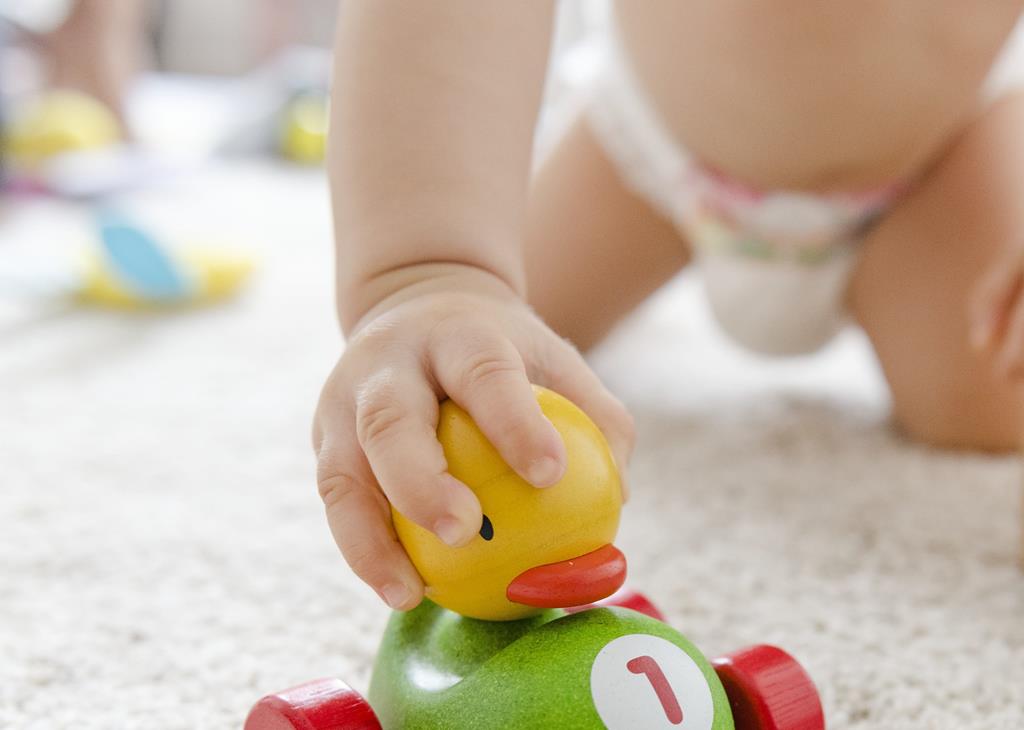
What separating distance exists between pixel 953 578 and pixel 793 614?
11cm

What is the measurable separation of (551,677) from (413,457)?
78mm

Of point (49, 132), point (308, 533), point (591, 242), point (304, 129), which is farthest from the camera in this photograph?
point (304, 129)

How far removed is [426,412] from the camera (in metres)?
0.36

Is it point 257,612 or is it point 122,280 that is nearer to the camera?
point 257,612

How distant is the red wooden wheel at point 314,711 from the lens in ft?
1.13

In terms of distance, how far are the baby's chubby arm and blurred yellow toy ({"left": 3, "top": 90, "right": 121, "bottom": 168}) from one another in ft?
3.96

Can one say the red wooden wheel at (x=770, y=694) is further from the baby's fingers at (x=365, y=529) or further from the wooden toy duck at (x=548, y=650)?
the baby's fingers at (x=365, y=529)

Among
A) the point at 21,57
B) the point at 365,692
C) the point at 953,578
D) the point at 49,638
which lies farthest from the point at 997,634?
the point at 21,57

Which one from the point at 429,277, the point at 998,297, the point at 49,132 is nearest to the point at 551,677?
the point at 429,277

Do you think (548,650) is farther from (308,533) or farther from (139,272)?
(139,272)

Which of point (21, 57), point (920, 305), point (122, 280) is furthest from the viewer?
point (21, 57)

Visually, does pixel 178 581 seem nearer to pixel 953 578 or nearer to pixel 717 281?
pixel 953 578

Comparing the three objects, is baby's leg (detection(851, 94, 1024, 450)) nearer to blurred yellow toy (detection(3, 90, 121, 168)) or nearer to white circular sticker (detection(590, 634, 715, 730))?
white circular sticker (detection(590, 634, 715, 730))

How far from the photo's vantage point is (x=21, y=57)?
197cm
